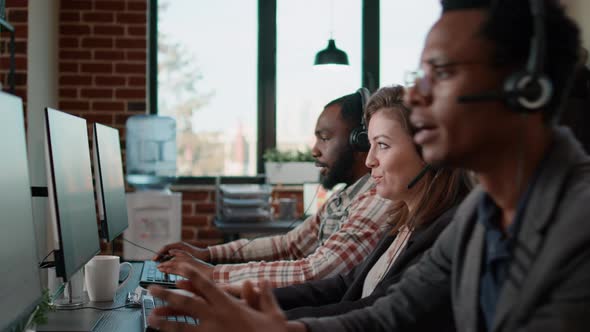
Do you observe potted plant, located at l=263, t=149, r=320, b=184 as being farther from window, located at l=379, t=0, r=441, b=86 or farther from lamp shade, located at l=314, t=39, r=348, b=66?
window, located at l=379, t=0, r=441, b=86

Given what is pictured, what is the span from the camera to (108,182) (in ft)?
6.84

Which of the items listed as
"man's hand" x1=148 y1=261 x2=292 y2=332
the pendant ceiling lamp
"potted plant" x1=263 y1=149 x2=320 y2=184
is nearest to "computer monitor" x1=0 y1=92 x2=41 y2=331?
"man's hand" x1=148 y1=261 x2=292 y2=332

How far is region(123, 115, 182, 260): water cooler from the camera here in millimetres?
3885

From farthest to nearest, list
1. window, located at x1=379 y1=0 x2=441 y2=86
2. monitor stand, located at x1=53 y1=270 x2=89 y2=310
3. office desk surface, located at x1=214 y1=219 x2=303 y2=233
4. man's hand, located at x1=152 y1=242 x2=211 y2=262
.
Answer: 1. window, located at x1=379 y1=0 x2=441 y2=86
2. office desk surface, located at x1=214 y1=219 x2=303 y2=233
3. man's hand, located at x1=152 y1=242 x2=211 y2=262
4. monitor stand, located at x1=53 y1=270 x2=89 y2=310

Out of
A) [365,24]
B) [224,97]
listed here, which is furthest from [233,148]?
[365,24]

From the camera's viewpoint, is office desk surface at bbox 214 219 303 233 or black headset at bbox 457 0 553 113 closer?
black headset at bbox 457 0 553 113

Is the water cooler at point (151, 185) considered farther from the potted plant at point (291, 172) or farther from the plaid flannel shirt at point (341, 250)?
the plaid flannel shirt at point (341, 250)

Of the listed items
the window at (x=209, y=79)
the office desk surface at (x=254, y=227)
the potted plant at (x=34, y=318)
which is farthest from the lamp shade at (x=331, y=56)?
the potted plant at (x=34, y=318)

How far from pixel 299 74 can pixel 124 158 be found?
51.1 inches

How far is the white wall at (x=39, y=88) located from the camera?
138 inches

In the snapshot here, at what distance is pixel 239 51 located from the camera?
450cm

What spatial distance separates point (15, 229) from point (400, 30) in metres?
3.85

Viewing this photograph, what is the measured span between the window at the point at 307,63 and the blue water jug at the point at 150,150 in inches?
29.0

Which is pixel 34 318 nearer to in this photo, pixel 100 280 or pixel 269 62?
pixel 100 280
